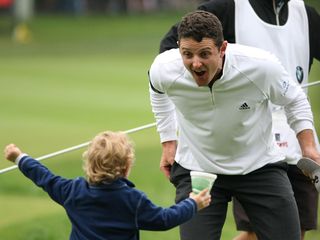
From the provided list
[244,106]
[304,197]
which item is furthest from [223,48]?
[304,197]

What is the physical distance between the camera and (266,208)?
571 centimetres

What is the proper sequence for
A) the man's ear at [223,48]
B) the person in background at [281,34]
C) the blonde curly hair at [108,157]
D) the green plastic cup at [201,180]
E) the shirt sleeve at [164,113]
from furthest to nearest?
the person in background at [281,34] → the shirt sleeve at [164,113] → the man's ear at [223,48] → the green plastic cup at [201,180] → the blonde curly hair at [108,157]

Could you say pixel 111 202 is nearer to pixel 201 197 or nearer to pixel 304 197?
pixel 201 197

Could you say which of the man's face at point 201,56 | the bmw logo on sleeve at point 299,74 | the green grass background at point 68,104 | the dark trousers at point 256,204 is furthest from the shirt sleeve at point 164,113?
the green grass background at point 68,104

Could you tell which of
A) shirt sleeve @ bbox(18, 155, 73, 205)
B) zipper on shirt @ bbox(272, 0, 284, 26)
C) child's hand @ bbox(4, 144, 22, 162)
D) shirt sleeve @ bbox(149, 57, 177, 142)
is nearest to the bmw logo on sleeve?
zipper on shirt @ bbox(272, 0, 284, 26)

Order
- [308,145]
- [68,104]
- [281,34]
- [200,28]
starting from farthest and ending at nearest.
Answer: [68,104]
[281,34]
[308,145]
[200,28]

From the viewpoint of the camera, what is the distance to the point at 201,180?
16.7 feet

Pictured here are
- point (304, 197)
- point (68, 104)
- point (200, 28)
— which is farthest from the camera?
point (68, 104)

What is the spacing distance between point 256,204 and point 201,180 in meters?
0.78

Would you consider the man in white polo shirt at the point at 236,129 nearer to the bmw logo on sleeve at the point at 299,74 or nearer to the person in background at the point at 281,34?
the person in background at the point at 281,34

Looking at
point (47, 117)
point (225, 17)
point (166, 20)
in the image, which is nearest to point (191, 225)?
point (225, 17)

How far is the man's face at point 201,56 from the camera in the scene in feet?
17.5

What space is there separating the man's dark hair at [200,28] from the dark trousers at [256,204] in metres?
0.85

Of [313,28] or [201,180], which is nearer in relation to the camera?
[201,180]
